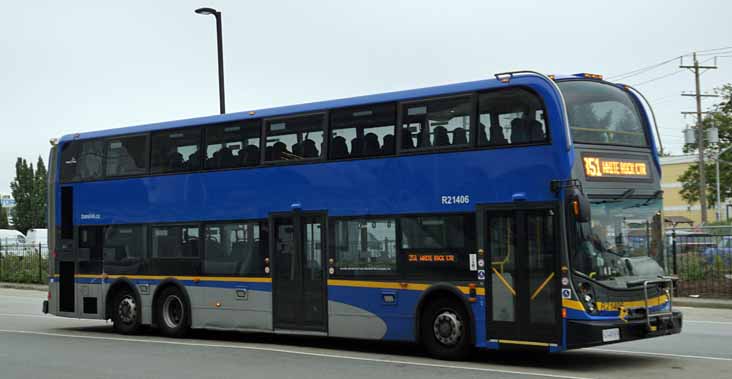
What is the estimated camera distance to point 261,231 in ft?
57.2

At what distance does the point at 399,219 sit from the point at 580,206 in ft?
11.2

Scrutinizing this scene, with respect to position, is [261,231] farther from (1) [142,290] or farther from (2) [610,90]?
(2) [610,90]

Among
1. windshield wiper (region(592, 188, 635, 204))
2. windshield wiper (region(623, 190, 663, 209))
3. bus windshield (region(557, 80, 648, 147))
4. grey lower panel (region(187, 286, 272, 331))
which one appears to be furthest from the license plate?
grey lower panel (region(187, 286, 272, 331))

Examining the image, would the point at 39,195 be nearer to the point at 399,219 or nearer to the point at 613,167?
the point at 399,219

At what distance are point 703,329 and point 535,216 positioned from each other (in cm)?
678

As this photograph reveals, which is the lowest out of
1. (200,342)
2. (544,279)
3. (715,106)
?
(200,342)

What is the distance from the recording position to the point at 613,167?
44.3 feet

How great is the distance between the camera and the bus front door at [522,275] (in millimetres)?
13148

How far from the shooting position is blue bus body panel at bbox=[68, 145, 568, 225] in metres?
13.7

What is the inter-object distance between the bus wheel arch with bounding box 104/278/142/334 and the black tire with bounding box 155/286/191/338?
0.58 meters

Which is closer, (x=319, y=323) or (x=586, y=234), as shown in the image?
(x=586, y=234)

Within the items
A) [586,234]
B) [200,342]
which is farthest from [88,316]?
[586,234]

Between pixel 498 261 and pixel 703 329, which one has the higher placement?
pixel 498 261

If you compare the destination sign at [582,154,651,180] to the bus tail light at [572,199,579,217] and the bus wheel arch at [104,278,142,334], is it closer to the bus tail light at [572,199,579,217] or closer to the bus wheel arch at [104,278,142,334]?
the bus tail light at [572,199,579,217]
